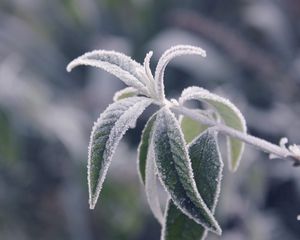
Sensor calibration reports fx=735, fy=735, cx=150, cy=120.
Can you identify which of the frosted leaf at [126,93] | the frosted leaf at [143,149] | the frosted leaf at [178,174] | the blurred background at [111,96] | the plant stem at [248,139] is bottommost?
the frosted leaf at [178,174]

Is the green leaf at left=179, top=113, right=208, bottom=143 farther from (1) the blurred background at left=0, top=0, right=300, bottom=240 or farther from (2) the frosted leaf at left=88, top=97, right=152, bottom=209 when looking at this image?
(1) the blurred background at left=0, top=0, right=300, bottom=240

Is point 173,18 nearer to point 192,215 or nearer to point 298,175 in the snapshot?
point 298,175

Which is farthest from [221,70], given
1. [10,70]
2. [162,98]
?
[162,98]

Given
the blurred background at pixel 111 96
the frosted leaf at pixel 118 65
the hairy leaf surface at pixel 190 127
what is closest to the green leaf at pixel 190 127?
the hairy leaf surface at pixel 190 127

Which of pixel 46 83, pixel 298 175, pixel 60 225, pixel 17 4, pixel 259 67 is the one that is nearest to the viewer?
pixel 298 175

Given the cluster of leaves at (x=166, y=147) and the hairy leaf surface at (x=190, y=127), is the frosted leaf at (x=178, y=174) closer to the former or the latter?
the cluster of leaves at (x=166, y=147)

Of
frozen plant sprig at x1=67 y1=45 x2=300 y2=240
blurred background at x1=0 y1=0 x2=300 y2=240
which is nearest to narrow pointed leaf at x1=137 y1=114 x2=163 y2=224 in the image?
frozen plant sprig at x1=67 y1=45 x2=300 y2=240
